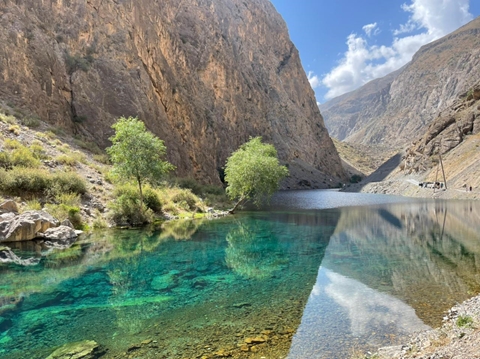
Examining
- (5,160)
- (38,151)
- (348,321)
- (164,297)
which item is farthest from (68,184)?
(348,321)

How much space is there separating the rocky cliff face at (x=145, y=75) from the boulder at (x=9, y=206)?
16.8 metres

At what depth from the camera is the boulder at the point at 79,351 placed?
6.87 meters

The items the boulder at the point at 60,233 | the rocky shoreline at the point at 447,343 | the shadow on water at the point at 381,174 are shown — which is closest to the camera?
the rocky shoreline at the point at 447,343

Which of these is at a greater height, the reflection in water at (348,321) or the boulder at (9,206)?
the boulder at (9,206)

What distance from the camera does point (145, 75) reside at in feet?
149

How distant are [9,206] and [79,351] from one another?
14837 mm

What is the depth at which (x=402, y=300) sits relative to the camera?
10234mm

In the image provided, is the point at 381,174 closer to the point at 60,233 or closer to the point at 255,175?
the point at 255,175

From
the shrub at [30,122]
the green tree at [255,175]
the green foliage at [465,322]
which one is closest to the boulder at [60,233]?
the shrub at [30,122]

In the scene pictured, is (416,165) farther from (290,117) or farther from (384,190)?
(290,117)

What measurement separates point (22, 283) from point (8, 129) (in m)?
19.3

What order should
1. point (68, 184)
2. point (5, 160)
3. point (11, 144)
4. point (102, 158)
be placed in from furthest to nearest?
point (102, 158) → point (11, 144) → point (68, 184) → point (5, 160)

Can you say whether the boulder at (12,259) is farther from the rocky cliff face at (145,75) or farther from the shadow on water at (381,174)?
the shadow on water at (381,174)

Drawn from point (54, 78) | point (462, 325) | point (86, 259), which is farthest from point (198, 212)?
point (462, 325)
